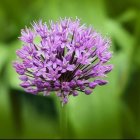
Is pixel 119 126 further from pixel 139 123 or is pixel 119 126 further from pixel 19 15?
pixel 19 15

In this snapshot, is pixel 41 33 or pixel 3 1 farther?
pixel 3 1

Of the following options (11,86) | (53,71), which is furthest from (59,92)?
(11,86)

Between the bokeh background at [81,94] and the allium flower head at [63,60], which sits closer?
the allium flower head at [63,60]

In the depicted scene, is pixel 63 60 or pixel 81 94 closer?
pixel 63 60

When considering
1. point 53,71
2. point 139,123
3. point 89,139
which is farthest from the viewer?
point 139,123
